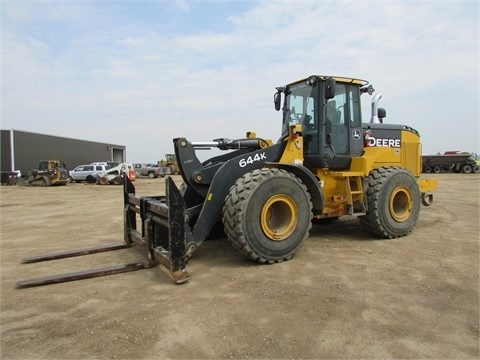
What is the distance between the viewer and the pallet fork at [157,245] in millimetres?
4715

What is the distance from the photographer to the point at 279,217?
5.79 m

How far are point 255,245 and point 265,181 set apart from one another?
2.92ft

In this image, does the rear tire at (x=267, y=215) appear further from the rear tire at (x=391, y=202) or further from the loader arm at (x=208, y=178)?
the rear tire at (x=391, y=202)

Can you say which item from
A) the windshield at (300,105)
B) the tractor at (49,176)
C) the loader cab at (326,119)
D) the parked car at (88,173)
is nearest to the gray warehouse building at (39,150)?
the parked car at (88,173)

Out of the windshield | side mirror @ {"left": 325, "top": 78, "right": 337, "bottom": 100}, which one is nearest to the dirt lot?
the windshield

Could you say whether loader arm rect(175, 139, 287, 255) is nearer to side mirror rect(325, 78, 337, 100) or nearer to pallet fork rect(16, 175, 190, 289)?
pallet fork rect(16, 175, 190, 289)

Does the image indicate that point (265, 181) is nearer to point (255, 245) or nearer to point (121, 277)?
point (255, 245)

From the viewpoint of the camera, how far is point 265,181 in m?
5.33

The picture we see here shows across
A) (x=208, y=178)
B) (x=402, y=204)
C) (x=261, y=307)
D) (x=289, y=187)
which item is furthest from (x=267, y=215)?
(x=402, y=204)

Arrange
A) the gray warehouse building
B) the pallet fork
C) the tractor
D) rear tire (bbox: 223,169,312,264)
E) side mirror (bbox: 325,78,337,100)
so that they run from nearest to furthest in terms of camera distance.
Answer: the pallet fork < rear tire (bbox: 223,169,312,264) < side mirror (bbox: 325,78,337,100) < the tractor < the gray warehouse building

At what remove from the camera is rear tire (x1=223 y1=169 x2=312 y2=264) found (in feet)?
16.9

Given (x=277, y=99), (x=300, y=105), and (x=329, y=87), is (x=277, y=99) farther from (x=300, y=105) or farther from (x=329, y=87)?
(x=329, y=87)

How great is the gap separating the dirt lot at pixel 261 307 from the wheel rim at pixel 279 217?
1.49 ft

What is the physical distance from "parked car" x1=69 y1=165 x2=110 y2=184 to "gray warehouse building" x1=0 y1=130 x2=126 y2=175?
727 cm
